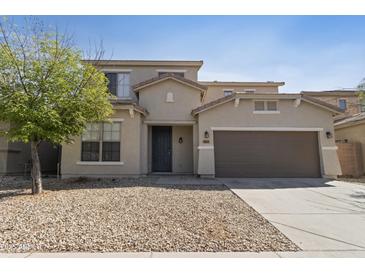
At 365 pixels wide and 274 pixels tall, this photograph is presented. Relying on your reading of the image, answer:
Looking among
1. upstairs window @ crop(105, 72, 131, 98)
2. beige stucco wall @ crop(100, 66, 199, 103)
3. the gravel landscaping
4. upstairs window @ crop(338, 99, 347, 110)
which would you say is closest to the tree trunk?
the gravel landscaping

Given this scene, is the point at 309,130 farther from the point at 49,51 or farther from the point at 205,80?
the point at 49,51

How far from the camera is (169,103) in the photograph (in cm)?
1312

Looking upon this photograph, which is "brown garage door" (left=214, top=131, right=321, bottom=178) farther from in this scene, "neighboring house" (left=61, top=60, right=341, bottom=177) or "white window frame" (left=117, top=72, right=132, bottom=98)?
"white window frame" (left=117, top=72, right=132, bottom=98)

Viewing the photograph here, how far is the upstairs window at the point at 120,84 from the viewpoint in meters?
15.0

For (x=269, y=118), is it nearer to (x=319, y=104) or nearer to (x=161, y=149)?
(x=319, y=104)

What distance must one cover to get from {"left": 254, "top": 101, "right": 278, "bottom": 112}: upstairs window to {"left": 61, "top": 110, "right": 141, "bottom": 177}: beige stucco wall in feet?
22.3

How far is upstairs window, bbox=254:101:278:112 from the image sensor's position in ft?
39.8

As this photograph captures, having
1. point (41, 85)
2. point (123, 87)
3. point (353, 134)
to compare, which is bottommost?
point (353, 134)

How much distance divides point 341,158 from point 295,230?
1157 centimetres

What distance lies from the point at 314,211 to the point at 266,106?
729cm

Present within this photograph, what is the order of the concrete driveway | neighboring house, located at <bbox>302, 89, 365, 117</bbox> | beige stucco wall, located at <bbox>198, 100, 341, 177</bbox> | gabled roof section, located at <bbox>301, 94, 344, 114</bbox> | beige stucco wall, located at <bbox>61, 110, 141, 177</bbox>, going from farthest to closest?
neighboring house, located at <bbox>302, 89, 365, 117</bbox> < beige stucco wall, located at <bbox>198, 100, 341, 177</bbox> < gabled roof section, located at <bbox>301, 94, 344, 114</bbox> < beige stucco wall, located at <bbox>61, 110, 141, 177</bbox> < the concrete driveway

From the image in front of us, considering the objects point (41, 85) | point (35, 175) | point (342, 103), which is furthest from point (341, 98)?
point (35, 175)

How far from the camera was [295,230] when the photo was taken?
455cm
